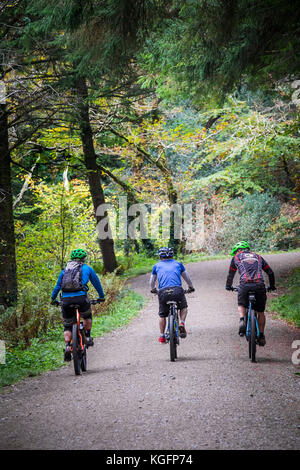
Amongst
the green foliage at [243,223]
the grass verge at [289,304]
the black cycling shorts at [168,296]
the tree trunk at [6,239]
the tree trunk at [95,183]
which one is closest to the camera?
the black cycling shorts at [168,296]

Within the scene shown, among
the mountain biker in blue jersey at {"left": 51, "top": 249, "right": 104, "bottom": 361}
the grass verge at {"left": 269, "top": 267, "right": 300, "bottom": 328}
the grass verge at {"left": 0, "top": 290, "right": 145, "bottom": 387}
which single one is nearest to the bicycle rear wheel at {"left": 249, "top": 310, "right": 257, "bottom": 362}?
the mountain biker in blue jersey at {"left": 51, "top": 249, "right": 104, "bottom": 361}

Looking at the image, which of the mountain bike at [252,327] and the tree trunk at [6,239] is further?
the tree trunk at [6,239]

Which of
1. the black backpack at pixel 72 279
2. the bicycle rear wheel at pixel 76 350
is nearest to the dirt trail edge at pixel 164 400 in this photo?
the bicycle rear wheel at pixel 76 350

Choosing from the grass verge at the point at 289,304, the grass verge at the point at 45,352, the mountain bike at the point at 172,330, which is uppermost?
the mountain bike at the point at 172,330

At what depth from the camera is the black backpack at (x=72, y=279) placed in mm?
7918

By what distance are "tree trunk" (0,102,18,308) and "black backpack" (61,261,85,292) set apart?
17.2 feet

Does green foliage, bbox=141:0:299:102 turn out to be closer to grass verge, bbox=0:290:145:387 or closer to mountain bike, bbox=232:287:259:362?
mountain bike, bbox=232:287:259:362

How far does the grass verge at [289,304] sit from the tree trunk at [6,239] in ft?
23.3

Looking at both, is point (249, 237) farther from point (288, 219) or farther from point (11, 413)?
point (11, 413)

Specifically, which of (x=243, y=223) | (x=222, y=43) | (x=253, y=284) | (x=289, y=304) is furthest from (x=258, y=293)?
(x=243, y=223)

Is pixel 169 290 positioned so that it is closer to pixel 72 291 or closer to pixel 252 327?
pixel 252 327

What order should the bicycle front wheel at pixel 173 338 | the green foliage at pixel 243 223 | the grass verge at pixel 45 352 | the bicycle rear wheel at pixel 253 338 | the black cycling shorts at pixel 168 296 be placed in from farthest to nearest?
1. the green foliage at pixel 243 223
2. the black cycling shorts at pixel 168 296
3. the grass verge at pixel 45 352
4. the bicycle front wheel at pixel 173 338
5. the bicycle rear wheel at pixel 253 338

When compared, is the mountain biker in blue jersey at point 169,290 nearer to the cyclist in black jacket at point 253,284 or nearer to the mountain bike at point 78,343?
the cyclist in black jacket at point 253,284
